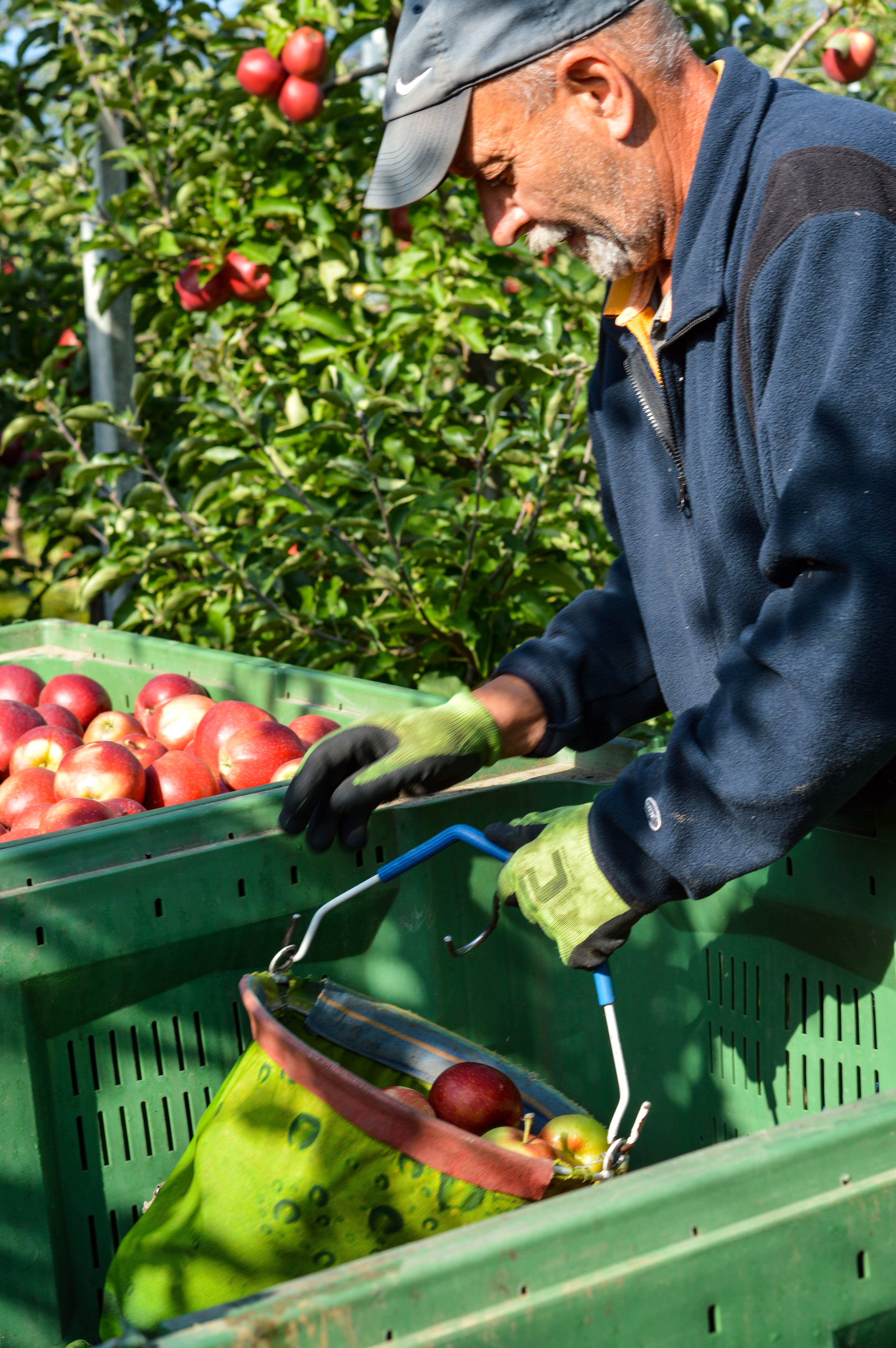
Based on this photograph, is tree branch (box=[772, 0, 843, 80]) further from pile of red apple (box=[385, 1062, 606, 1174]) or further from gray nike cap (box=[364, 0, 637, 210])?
pile of red apple (box=[385, 1062, 606, 1174])

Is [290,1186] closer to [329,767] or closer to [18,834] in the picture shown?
[329,767]

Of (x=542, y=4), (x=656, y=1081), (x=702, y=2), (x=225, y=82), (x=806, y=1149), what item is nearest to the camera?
(x=806, y=1149)

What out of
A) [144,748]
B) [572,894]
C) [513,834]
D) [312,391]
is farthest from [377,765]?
[312,391]

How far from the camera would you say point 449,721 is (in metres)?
1.50

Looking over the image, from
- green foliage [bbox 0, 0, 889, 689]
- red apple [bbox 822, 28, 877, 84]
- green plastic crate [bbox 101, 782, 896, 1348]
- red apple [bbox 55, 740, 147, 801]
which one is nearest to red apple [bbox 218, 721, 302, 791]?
red apple [bbox 55, 740, 147, 801]

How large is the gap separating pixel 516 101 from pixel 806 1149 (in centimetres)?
103

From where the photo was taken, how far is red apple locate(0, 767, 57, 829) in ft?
6.47

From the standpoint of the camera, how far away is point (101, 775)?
1906 millimetres

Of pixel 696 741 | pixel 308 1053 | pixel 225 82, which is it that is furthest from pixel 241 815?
pixel 225 82

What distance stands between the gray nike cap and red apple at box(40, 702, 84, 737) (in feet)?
4.03

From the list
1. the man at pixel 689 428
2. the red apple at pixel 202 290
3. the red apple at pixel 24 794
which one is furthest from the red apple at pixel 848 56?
the red apple at pixel 24 794

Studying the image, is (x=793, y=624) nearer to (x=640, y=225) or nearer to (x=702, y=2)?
(x=640, y=225)

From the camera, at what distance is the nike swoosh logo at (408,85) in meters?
1.35

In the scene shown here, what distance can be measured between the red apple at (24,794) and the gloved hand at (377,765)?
2.07ft
